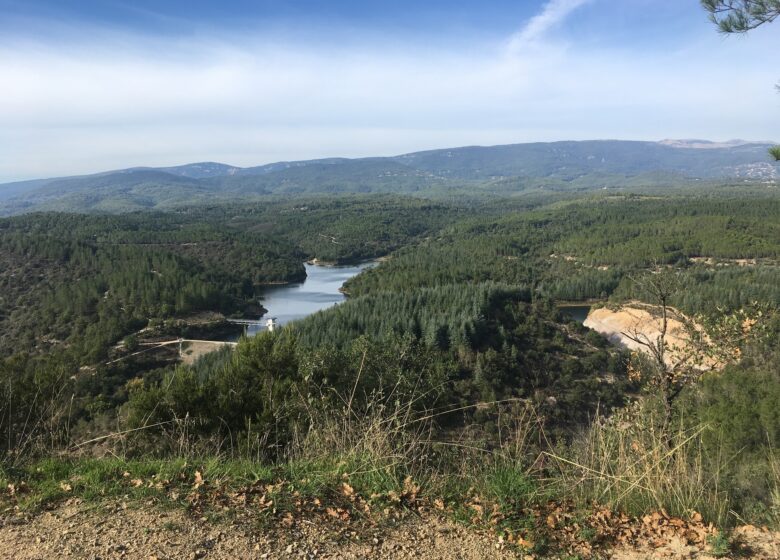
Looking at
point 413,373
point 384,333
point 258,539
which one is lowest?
point 384,333

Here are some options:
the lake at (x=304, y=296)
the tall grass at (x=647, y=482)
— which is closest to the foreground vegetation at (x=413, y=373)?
the tall grass at (x=647, y=482)

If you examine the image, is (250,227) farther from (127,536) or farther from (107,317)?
(127,536)

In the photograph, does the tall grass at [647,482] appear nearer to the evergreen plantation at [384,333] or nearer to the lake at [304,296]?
the evergreen plantation at [384,333]

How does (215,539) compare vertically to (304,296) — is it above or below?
above

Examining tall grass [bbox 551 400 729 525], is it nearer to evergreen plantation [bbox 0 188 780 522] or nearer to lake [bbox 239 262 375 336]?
evergreen plantation [bbox 0 188 780 522]

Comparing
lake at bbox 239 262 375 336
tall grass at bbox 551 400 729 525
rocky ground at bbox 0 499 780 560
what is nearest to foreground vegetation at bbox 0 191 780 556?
tall grass at bbox 551 400 729 525

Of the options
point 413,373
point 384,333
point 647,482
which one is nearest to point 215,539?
point 647,482

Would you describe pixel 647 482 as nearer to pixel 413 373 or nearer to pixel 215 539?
pixel 215 539
